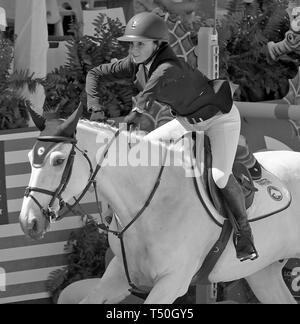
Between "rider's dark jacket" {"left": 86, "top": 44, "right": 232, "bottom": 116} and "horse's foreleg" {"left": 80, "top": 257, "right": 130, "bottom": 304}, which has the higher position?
"rider's dark jacket" {"left": 86, "top": 44, "right": 232, "bottom": 116}

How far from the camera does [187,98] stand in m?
5.35

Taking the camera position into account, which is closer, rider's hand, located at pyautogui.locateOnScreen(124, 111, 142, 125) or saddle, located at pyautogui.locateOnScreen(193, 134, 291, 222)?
rider's hand, located at pyautogui.locateOnScreen(124, 111, 142, 125)

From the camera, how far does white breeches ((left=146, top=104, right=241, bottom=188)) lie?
5410 millimetres

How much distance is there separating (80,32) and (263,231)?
9.11 ft

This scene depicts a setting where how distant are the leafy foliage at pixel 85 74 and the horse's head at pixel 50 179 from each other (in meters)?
2.27

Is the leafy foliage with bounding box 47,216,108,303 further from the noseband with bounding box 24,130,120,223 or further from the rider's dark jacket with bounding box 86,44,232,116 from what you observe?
the noseband with bounding box 24,130,120,223

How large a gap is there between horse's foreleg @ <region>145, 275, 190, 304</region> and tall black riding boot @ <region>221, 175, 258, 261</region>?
1.56 feet

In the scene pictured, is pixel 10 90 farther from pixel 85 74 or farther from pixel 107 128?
pixel 107 128

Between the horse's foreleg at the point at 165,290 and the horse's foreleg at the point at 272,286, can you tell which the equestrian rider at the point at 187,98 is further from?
the horse's foreleg at the point at 272,286

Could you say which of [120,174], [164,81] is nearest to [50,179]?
[120,174]

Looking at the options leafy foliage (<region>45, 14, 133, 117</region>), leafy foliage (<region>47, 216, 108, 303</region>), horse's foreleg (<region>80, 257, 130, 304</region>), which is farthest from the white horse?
leafy foliage (<region>45, 14, 133, 117</region>)

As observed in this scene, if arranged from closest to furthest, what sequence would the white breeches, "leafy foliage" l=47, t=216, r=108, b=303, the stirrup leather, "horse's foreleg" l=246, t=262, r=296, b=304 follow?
the white breeches < the stirrup leather < "horse's foreleg" l=246, t=262, r=296, b=304 < "leafy foliage" l=47, t=216, r=108, b=303
